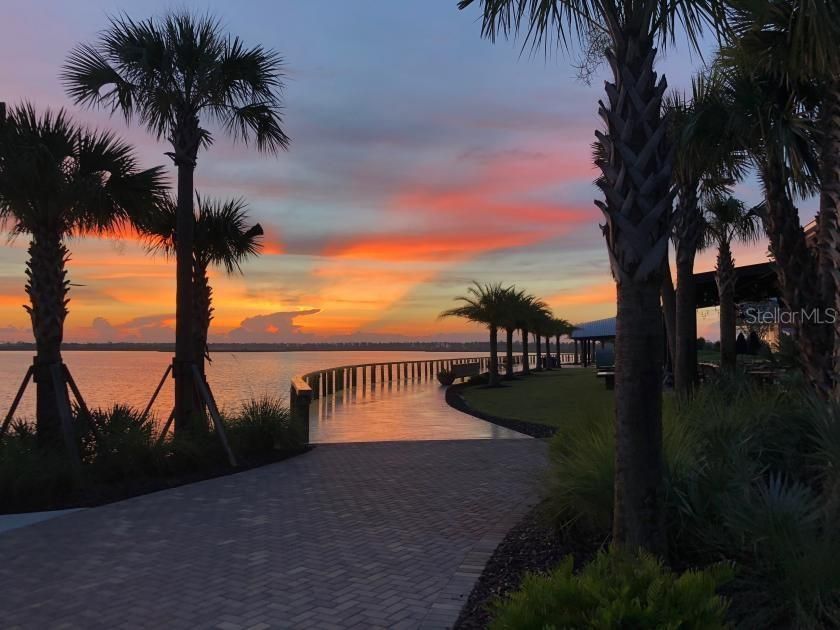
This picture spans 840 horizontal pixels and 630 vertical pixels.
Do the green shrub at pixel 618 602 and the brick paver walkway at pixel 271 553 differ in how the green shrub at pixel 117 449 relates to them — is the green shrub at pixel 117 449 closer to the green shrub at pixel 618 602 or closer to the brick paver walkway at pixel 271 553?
the brick paver walkway at pixel 271 553

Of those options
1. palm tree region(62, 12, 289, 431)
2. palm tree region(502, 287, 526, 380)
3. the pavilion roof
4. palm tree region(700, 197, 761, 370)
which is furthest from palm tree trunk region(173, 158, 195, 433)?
the pavilion roof

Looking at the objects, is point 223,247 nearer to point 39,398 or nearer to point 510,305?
point 39,398

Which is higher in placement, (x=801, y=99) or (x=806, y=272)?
(x=801, y=99)

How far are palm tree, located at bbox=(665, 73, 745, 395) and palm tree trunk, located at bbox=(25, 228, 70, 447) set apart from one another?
27.7ft

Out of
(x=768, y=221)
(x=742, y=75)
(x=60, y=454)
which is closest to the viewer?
(x=60, y=454)

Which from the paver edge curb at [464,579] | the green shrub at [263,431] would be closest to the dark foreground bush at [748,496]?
the paver edge curb at [464,579]

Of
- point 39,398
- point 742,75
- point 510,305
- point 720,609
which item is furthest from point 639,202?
point 510,305

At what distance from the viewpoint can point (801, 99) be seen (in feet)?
31.9

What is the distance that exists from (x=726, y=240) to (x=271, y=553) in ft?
72.2

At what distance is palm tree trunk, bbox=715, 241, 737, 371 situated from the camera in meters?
20.0

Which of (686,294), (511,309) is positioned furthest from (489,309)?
(686,294)

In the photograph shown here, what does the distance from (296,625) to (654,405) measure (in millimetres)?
2720

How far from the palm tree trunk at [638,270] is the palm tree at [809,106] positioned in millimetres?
1116

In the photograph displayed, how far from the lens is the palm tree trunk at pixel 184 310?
10.5m
